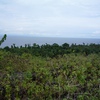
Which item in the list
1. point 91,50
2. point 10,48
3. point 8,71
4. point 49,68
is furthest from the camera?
point 91,50

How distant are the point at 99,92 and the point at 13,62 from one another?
1.86 meters

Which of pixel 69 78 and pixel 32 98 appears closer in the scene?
pixel 32 98

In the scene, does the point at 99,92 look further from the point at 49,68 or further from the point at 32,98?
the point at 32,98

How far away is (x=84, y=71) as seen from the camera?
4.30m

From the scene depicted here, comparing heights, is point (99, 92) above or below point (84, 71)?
below

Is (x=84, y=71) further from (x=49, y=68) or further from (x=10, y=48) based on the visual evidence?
(x=10, y=48)

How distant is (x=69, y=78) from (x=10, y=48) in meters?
3.61

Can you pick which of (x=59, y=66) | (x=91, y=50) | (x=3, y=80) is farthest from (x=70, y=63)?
(x=91, y=50)

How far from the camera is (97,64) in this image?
482cm

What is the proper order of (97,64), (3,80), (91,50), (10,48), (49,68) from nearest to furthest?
(3,80)
(49,68)
(97,64)
(10,48)
(91,50)

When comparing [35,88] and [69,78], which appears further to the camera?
[69,78]

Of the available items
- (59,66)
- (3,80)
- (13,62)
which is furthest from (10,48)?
(3,80)

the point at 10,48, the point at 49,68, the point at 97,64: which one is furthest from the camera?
Answer: the point at 10,48

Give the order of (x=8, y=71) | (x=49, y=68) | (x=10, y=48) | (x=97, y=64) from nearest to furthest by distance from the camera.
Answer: (x=8, y=71), (x=49, y=68), (x=97, y=64), (x=10, y=48)
